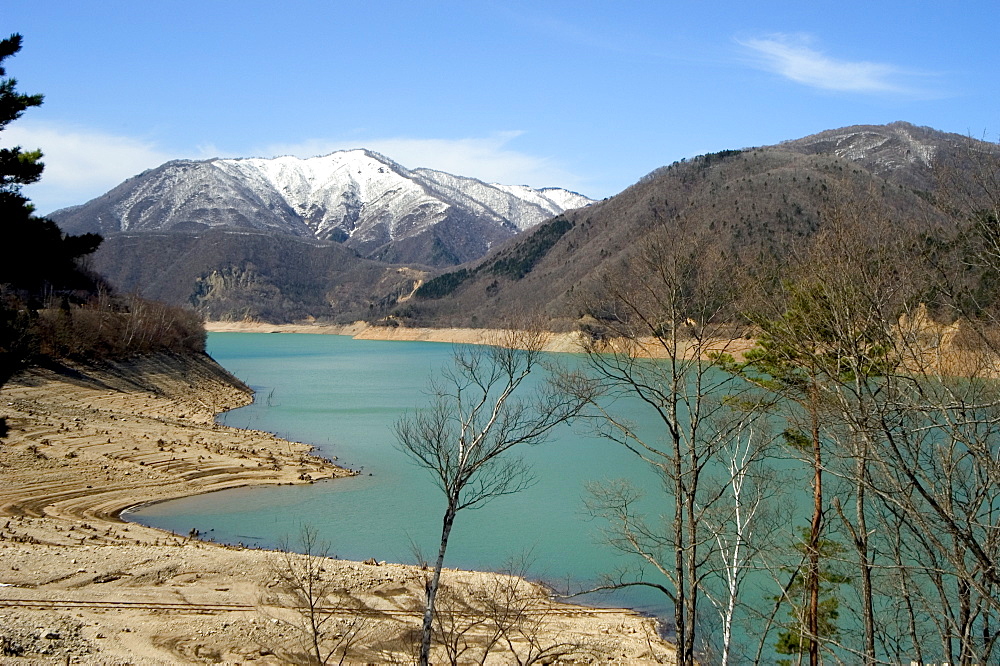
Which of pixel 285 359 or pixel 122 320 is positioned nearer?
pixel 122 320

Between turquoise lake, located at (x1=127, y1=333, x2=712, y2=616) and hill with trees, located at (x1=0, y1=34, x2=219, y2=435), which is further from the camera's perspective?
turquoise lake, located at (x1=127, y1=333, x2=712, y2=616)

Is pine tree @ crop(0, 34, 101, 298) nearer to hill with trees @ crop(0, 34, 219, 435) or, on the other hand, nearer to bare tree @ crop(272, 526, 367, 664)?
hill with trees @ crop(0, 34, 219, 435)

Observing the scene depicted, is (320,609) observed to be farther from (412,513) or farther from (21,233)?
(412,513)

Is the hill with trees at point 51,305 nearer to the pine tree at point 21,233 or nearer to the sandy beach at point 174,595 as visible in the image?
the pine tree at point 21,233

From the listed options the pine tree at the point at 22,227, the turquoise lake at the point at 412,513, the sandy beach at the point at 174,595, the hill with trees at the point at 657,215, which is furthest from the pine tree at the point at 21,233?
the hill with trees at the point at 657,215

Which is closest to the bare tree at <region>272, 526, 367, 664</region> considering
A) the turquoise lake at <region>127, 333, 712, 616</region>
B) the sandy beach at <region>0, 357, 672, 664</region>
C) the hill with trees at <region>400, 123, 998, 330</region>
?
the sandy beach at <region>0, 357, 672, 664</region>

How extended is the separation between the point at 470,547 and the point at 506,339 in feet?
26.8

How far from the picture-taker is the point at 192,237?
596 feet

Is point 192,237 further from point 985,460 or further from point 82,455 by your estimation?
point 985,460

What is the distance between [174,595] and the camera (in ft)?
32.8

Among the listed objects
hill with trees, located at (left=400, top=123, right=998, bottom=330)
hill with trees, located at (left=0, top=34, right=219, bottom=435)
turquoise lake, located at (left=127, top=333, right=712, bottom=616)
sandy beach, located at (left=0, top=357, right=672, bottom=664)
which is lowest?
turquoise lake, located at (left=127, top=333, right=712, bottom=616)

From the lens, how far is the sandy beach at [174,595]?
26.8ft

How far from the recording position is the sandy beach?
8.16m

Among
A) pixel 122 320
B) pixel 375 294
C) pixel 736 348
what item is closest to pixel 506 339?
pixel 736 348
